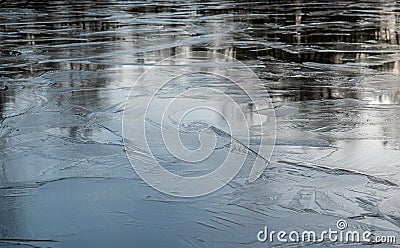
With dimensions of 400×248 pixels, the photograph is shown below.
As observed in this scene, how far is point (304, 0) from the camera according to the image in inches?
1000

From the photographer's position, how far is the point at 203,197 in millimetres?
5336

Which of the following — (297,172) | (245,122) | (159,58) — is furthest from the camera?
(159,58)

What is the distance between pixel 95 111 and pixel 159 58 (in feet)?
12.1

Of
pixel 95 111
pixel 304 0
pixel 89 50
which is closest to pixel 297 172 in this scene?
pixel 95 111

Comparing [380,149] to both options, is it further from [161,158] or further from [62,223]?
[62,223]

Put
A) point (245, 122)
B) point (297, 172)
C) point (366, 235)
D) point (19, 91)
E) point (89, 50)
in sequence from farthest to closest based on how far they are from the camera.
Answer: point (89, 50) < point (19, 91) < point (245, 122) < point (297, 172) < point (366, 235)

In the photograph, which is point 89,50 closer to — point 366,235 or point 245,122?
point 245,122

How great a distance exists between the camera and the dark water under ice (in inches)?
190

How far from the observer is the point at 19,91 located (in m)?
9.09

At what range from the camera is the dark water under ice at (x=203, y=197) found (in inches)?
190

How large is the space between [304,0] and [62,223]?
2174 centimetres

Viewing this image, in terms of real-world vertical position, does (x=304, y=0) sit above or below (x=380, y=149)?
above

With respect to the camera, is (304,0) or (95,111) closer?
(95,111)

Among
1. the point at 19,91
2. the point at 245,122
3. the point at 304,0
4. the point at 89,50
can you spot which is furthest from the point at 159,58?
the point at 304,0
